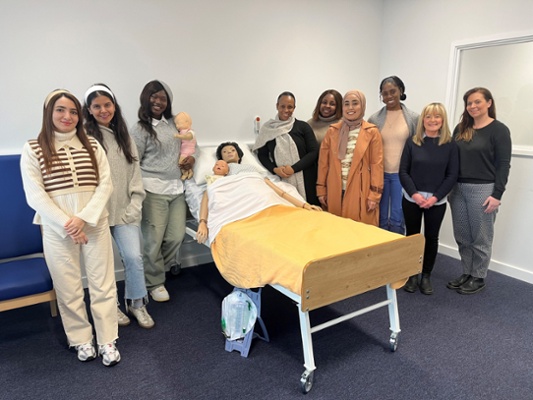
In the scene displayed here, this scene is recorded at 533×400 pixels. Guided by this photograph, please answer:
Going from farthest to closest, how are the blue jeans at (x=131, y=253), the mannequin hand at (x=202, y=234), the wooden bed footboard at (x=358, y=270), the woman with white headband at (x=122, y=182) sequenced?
the mannequin hand at (x=202, y=234)
the blue jeans at (x=131, y=253)
the woman with white headband at (x=122, y=182)
the wooden bed footboard at (x=358, y=270)

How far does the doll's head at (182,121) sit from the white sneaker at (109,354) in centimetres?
147

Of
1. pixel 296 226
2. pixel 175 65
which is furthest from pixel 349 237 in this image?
pixel 175 65

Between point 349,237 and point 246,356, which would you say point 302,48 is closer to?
point 349,237

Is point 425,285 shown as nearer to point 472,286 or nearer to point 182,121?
point 472,286

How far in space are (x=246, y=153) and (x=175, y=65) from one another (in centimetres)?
89

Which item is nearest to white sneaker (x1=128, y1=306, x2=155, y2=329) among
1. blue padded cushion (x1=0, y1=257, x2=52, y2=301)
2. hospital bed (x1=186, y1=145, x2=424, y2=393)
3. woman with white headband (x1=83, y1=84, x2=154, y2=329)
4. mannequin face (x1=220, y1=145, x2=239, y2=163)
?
woman with white headband (x1=83, y1=84, x2=154, y2=329)

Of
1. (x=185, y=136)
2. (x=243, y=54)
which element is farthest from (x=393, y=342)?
(x=243, y=54)

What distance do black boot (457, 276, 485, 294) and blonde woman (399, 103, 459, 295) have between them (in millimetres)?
241

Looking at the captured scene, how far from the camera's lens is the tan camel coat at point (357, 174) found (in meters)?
2.95

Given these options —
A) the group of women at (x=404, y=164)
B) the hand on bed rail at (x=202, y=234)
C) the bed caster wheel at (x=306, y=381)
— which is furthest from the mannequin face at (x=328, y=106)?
the bed caster wheel at (x=306, y=381)

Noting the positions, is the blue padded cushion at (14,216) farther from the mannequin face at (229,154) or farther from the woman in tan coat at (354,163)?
the woman in tan coat at (354,163)

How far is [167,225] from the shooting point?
117 inches

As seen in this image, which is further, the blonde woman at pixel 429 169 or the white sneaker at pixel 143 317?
the blonde woman at pixel 429 169

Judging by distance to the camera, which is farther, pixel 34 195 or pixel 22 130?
pixel 22 130
